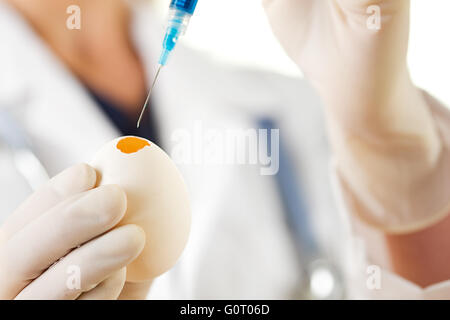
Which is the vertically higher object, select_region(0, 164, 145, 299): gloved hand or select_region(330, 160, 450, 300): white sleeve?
select_region(0, 164, 145, 299): gloved hand

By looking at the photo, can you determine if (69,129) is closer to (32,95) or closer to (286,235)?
(32,95)

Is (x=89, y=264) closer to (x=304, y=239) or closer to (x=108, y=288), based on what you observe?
(x=108, y=288)

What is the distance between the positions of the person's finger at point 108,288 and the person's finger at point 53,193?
0.09 m

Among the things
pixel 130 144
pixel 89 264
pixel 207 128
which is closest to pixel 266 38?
pixel 207 128

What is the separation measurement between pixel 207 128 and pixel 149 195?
18 centimetres

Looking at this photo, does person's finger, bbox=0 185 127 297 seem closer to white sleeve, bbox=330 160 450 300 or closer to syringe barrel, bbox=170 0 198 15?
syringe barrel, bbox=170 0 198 15

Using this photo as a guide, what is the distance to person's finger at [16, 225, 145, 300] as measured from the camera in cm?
43

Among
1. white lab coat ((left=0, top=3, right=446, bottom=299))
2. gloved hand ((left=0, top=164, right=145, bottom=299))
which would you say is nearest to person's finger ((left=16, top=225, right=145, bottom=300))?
gloved hand ((left=0, top=164, right=145, bottom=299))

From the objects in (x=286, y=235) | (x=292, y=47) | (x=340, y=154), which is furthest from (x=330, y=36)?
A: (x=286, y=235)

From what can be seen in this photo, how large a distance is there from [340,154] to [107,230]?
1.07 feet

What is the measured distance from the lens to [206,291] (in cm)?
63

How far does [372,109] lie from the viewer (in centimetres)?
58

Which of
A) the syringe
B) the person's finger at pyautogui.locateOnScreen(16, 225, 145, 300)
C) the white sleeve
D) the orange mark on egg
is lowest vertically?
the white sleeve

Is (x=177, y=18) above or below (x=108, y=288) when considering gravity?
above
